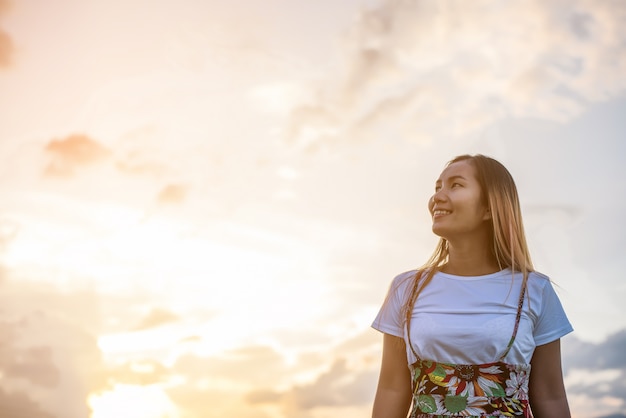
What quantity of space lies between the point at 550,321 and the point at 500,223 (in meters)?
0.89

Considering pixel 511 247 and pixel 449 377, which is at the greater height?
pixel 511 247

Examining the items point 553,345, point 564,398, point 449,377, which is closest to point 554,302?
point 553,345

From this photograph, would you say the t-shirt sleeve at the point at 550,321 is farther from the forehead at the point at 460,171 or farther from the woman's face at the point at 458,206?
the forehead at the point at 460,171

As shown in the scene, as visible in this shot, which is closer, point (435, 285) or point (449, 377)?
point (449, 377)

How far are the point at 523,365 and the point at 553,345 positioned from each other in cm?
37

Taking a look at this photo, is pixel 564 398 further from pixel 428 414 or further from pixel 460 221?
pixel 460 221

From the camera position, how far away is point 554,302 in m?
5.62

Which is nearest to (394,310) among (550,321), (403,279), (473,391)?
(403,279)

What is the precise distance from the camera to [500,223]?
575cm

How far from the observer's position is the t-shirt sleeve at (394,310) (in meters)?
5.75

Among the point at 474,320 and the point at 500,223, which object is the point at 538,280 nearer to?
the point at 500,223

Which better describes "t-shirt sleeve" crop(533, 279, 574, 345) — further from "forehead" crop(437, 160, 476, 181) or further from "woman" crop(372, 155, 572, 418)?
"forehead" crop(437, 160, 476, 181)

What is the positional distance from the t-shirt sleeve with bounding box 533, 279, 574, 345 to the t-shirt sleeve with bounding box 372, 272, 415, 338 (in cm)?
110

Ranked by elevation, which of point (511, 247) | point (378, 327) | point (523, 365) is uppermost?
point (511, 247)
